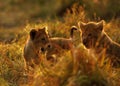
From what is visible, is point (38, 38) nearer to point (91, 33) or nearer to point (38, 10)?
point (91, 33)

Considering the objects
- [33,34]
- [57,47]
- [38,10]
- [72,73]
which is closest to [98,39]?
[57,47]

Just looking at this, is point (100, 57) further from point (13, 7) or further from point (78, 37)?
point (13, 7)

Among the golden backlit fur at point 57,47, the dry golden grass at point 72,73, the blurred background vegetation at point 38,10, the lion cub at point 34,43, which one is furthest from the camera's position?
the blurred background vegetation at point 38,10

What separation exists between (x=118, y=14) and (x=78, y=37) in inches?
192

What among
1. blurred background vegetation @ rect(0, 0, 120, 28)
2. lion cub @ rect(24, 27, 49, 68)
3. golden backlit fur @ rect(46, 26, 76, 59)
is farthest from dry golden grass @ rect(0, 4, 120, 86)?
blurred background vegetation @ rect(0, 0, 120, 28)

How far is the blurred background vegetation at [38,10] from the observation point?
1895 cm

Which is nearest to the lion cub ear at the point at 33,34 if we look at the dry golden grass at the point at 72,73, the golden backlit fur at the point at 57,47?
the golden backlit fur at the point at 57,47

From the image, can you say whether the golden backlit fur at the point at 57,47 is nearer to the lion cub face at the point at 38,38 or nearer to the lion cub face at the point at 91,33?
the lion cub face at the point at 38,38

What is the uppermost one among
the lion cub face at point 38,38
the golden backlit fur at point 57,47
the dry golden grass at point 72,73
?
the lion cub face at point 38,38

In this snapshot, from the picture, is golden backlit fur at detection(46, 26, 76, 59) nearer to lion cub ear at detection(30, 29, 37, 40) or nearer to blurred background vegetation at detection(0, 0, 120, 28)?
lion cub ear at detection(30, 29, 37, 40)

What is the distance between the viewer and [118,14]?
663 inches

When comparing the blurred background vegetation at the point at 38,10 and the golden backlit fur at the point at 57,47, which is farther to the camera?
the blurred background vegetation at the point at 38,10

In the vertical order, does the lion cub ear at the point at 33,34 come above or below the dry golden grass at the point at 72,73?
above

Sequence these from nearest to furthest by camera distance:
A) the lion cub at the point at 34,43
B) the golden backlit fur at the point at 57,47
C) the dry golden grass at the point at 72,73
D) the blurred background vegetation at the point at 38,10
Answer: the dry golden grass at the point at 72,73 → the golden backlit fur at the point at 57,47 → the lion cub at the point at 34,43 → the blurred background vegetation at the point at 38,10
